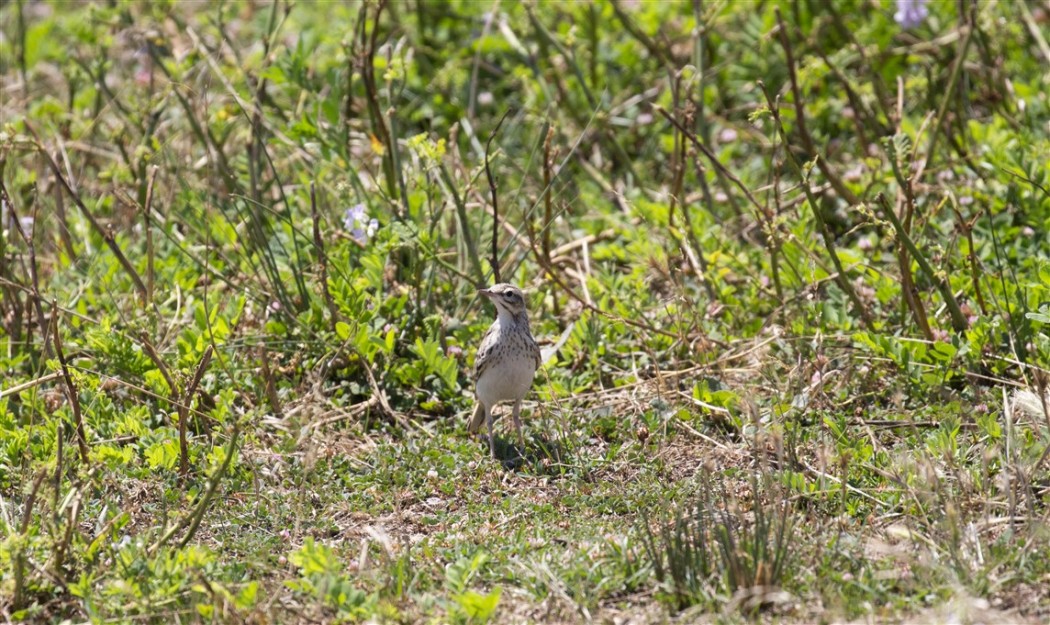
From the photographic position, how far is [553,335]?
7258 millimetres

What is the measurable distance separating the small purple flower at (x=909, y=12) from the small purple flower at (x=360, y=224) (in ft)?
11.9

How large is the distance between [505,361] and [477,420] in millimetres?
435

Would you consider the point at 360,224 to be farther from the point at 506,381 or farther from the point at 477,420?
the point at 506,381

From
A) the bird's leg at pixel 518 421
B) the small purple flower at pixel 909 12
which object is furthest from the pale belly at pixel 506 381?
the small purple flower at pixel 909 12

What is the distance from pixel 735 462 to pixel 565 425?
84cm

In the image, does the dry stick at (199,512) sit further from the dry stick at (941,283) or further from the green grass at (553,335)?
the dry stick at (941,283)

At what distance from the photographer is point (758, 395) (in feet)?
21.2

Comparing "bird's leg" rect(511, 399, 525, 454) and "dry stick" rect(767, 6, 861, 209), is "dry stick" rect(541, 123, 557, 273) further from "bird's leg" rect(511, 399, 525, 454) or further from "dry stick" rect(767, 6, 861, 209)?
"dry stick" rect(767, 6, 861, 209)

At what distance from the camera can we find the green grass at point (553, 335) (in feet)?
15.8

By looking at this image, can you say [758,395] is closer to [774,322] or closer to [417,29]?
[774,322]

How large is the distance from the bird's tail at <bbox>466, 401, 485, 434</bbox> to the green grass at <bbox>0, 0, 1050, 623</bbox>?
0.13m

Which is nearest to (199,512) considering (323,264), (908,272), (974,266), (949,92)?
(323,264)

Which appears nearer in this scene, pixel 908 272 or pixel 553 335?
pixel 908 272

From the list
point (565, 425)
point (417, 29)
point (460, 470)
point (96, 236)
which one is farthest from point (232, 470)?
point (417, 29)
